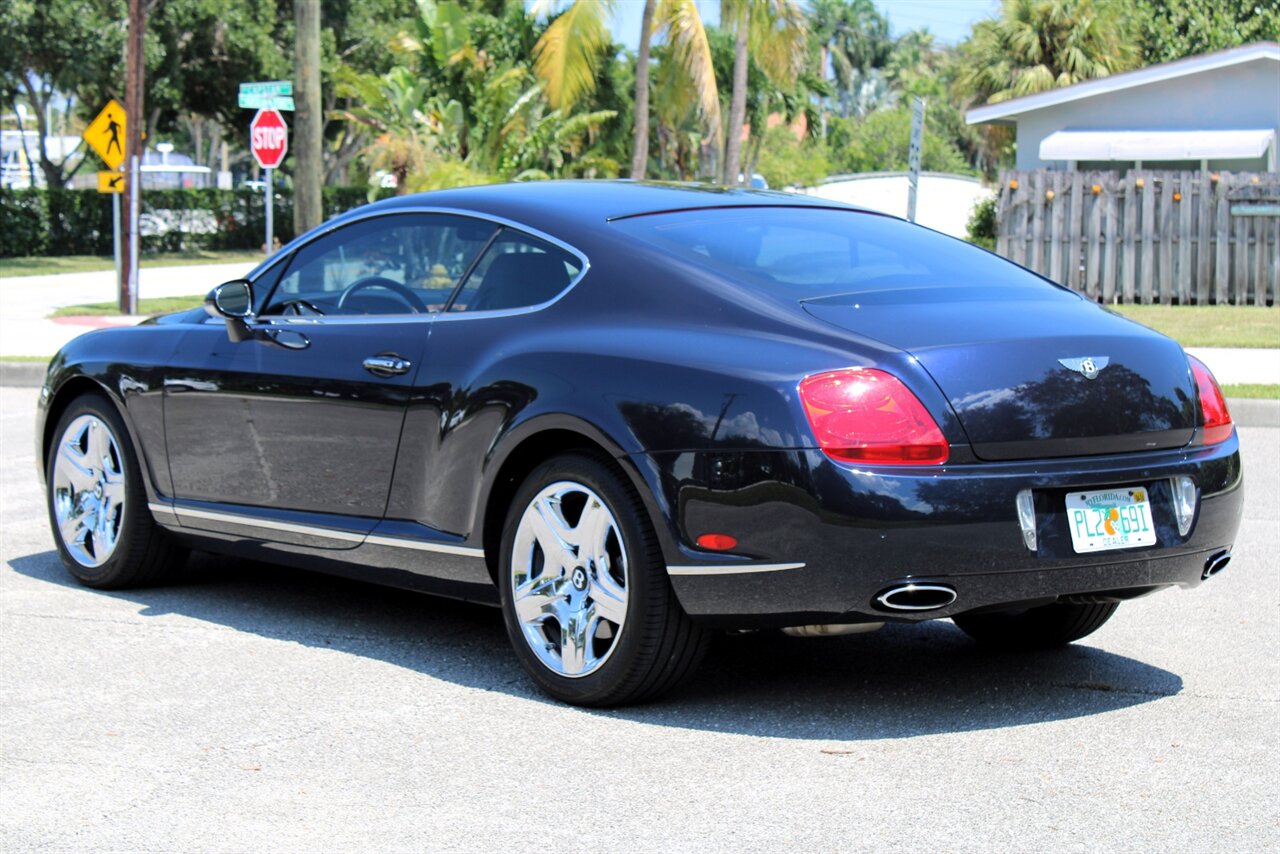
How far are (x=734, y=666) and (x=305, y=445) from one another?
1.57m

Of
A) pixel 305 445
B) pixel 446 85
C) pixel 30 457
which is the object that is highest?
pixel 446 85

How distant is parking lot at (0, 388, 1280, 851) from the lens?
3973 mm

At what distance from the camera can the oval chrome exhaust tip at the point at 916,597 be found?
A: 177 inches

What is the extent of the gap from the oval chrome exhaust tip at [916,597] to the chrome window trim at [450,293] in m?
1.37

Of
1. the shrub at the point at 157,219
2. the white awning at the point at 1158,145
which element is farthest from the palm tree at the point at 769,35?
the shrub at the point at 157,219

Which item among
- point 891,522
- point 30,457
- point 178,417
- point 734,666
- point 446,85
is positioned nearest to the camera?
point 891,522

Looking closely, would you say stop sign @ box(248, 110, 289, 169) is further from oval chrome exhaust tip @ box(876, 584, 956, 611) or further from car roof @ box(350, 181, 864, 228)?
oval chrome exhaust tip @ box(876, 584, 956, 611)

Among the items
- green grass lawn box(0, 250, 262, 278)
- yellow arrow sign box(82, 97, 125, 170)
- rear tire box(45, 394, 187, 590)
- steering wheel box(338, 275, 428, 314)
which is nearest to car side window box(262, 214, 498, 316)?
steering wheel box(338, 275, 428, 314)

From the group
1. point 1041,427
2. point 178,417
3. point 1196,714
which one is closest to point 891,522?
point 1041,427

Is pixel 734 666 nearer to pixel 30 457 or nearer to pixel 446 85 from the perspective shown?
pixel 30 457

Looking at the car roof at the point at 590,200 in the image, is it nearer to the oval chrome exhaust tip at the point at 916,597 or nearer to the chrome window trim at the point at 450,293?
the chrome window trim at the point at 450,293

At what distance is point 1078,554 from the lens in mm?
4594

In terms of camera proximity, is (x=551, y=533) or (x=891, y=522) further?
(x=551, y=533)

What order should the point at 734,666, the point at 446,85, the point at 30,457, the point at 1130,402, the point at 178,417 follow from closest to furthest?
1. the point at 1130,402
2. the point at 734,666
3. the point at 178,417
4. the point at 30,457
5. the point at 446,85
